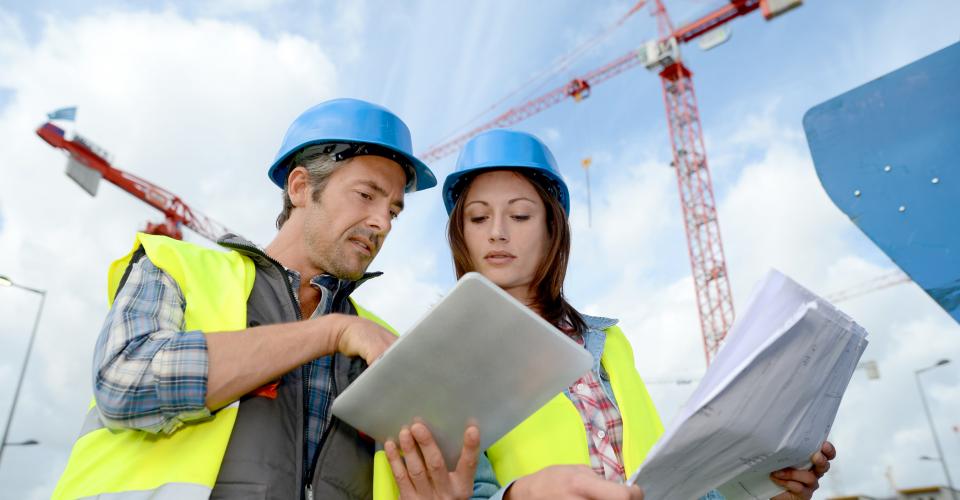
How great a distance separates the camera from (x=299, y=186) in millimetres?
3104

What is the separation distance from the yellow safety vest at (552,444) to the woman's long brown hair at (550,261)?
531 mm

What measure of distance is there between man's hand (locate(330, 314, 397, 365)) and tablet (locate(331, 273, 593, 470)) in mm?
188

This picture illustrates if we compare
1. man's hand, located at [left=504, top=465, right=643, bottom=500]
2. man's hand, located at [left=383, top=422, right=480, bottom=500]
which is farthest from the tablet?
man's hand, located at [left=504, top=465, right=643, bottom=500]

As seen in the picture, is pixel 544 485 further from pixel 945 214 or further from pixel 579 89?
pixel 579 89

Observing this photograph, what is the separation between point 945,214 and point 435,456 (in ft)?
5.84

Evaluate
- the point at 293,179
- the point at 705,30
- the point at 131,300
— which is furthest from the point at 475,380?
the point at 705,30

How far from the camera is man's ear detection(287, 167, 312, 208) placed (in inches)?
121

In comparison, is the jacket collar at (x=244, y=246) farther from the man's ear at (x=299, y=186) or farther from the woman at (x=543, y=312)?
the woman at (x=543, y=312)

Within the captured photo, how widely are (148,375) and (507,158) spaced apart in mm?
1740

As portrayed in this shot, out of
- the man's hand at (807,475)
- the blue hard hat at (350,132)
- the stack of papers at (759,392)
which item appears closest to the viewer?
the stack of papers at (759,392)

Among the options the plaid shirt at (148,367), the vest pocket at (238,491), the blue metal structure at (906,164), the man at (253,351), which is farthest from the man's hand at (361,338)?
the blue metal structure at (906,164)

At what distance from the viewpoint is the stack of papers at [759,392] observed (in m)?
1.47

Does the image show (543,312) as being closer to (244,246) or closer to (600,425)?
(600,425)

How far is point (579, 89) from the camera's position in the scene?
46.0 m
